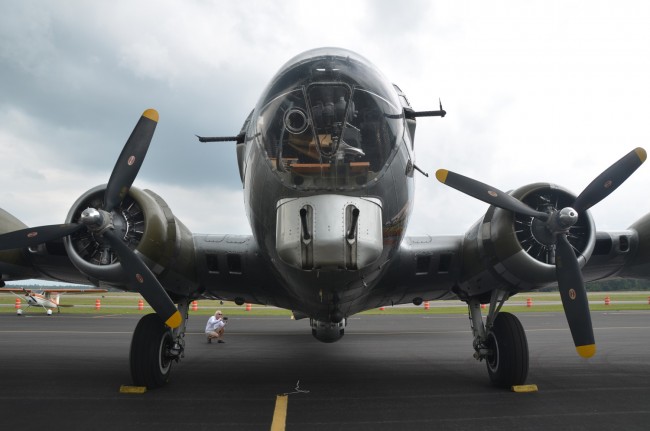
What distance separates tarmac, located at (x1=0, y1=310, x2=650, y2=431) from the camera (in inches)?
218

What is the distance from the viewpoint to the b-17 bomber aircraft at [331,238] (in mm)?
4816

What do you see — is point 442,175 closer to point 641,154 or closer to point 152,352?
point 641,154

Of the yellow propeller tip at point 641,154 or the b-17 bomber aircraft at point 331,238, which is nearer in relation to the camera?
the b-17 bomber aircraft at point 331,238

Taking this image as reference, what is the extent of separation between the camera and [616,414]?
19.2 ft

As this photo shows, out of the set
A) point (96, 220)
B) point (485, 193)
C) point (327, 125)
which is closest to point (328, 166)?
point (327, 125)

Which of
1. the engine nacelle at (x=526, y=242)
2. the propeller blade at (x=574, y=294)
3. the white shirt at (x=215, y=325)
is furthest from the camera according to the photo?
the white shirt at (x=215, y=325)

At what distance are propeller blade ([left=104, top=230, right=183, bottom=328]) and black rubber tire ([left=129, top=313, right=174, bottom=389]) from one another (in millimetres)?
1005

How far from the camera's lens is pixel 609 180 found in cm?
685

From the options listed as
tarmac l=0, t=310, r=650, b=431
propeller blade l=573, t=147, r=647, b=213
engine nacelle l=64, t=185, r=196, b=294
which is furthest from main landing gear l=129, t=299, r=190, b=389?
propeller blade l=573, t=147, r=647, b=213

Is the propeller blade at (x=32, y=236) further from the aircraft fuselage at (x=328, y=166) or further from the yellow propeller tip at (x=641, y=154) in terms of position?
the yellow propeller tip at (x=641, y=154)

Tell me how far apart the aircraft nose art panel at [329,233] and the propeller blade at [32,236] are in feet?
11.9

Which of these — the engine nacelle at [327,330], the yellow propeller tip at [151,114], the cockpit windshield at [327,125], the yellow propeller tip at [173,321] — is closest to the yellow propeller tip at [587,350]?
the cockpit windshield at [327,125]

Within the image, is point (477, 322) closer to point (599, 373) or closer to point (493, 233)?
point (493, 233)

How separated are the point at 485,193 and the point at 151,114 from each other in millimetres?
5040
